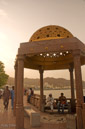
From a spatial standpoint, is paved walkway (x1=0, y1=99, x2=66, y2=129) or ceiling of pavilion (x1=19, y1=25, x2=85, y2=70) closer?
paved walkway (x1=0, y1=99, x2=66, y2=129)

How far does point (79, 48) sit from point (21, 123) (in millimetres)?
4475

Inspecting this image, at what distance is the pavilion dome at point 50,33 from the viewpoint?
7.74m

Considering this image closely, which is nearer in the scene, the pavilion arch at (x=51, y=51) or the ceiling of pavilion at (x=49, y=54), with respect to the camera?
the pavilion arch at (x=51, y=51)

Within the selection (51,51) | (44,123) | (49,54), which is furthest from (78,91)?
(49,54)

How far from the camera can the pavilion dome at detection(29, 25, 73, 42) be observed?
7.74 metres

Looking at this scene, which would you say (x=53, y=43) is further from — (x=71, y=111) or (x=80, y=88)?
(x=71, y=111)

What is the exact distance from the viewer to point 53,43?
6547 mm

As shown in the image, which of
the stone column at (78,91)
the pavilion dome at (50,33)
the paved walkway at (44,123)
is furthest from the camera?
the pavilion dome at (50,33)

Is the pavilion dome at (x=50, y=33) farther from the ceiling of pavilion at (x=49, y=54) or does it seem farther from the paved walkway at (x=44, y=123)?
the paved walkway at (x=44, y=123)

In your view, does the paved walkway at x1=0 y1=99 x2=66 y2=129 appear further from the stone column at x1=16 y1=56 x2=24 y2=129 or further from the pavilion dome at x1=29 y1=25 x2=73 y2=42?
the pavilion dome at x1=29 y1=25 x2=73 y2=42

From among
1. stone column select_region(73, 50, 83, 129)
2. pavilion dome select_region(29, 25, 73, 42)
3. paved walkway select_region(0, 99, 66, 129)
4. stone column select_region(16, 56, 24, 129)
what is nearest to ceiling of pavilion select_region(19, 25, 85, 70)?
pavilion dome select_region(29, 25, 73, 42)

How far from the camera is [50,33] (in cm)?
779

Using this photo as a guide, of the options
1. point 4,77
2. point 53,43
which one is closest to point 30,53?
point 53,43

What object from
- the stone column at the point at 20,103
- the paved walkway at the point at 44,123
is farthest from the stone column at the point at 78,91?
the stone column at the point at 20,103
